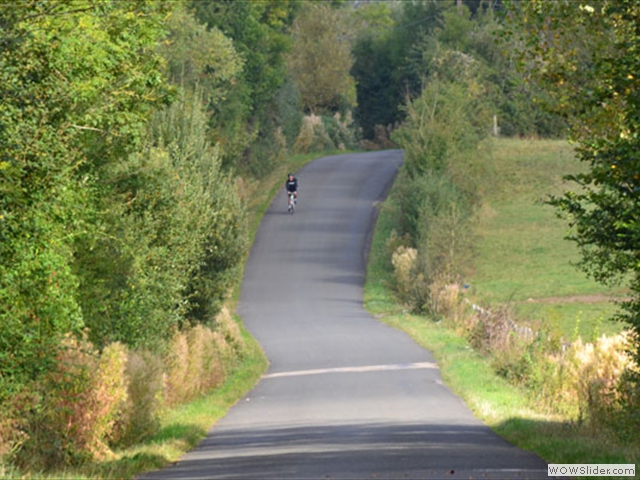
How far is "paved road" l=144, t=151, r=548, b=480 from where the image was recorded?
15.0 meters

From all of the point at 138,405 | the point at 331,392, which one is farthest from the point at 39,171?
the point at 331,392

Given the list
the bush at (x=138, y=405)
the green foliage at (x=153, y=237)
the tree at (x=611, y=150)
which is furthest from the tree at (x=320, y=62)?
the tree at (x=611, y=150)

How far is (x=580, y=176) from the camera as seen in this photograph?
14875 mm

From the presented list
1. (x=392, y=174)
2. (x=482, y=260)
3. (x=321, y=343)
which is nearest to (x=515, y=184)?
(x=392, y=174)

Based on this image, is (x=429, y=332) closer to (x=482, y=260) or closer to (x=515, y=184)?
(x=482, y=260)

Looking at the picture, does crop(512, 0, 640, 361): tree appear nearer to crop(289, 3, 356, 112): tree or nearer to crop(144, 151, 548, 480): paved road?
crop(144, 151, 548, 480): paved road

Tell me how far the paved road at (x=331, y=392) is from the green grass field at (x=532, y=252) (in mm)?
5033

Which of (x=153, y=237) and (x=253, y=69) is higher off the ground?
(x=253, y=69)

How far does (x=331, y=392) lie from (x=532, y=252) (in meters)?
29.2

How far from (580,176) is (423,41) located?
76.9 m

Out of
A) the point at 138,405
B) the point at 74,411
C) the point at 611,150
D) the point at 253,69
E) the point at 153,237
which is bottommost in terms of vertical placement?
the point at 138,405

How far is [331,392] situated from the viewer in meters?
26.0

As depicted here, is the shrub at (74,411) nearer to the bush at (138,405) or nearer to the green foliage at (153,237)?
the bush at (138,405)

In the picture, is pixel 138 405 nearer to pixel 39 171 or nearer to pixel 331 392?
pixel 39 171
